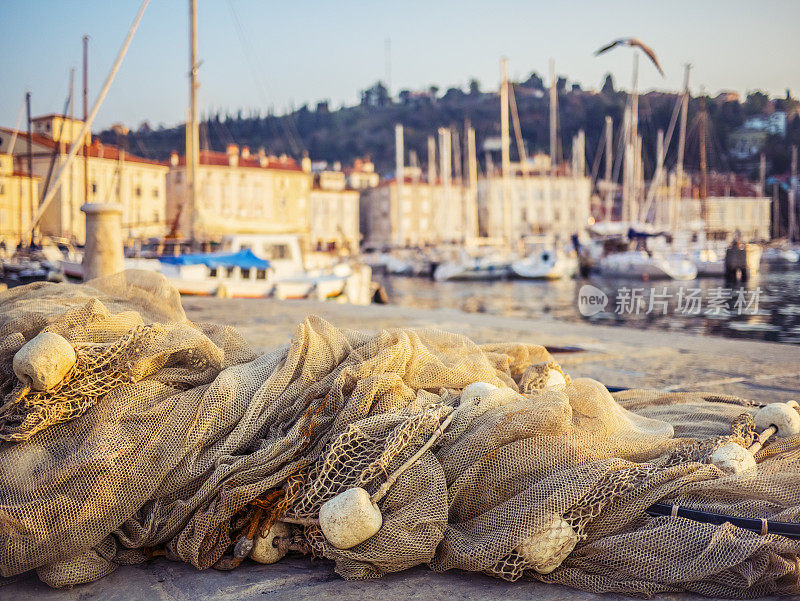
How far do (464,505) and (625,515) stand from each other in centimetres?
53

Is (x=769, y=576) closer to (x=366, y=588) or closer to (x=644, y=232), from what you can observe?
(x=366, y=588)

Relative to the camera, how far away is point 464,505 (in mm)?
2650

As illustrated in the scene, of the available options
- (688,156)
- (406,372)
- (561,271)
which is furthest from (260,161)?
(688,156)

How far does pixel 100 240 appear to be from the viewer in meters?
9.46

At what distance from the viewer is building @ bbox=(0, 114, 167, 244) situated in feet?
198

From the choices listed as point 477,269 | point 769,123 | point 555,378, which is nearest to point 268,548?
point 555,378

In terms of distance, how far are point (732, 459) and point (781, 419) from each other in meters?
0.67

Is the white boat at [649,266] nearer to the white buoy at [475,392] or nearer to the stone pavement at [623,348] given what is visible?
the stone pavement at [623,348]

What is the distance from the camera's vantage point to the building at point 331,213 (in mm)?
91188

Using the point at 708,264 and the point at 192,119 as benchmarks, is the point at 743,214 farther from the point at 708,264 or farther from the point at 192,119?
the point at 192,119

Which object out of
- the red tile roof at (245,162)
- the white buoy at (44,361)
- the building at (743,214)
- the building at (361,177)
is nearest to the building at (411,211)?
the building at (361,177)

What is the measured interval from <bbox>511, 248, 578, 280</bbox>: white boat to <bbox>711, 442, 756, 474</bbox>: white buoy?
43572 millimetres

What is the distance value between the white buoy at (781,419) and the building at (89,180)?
55687 millimetres

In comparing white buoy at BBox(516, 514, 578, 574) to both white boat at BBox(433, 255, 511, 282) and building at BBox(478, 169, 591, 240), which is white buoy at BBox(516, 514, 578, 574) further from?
building at BBox(478, 169, 591, 240)
